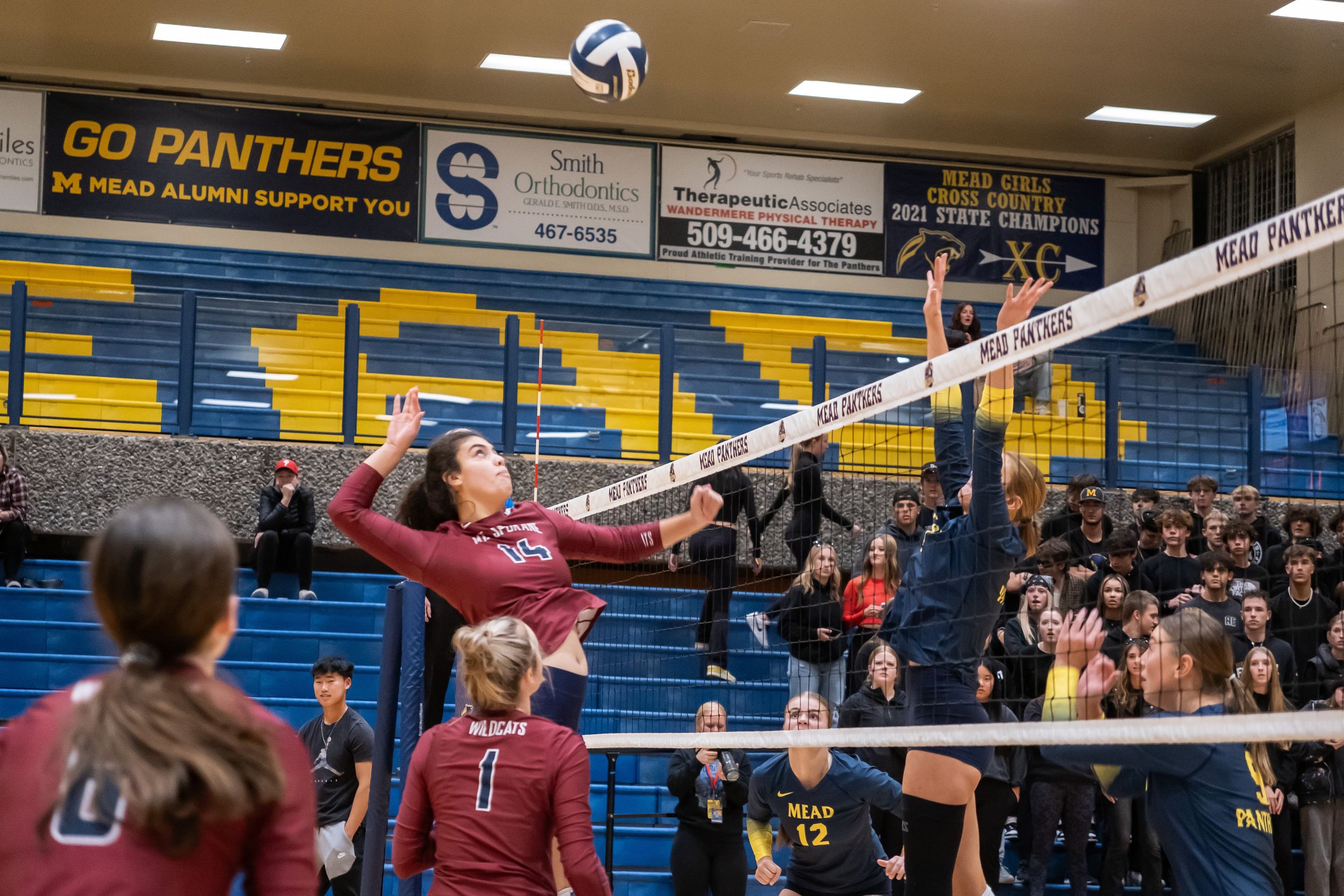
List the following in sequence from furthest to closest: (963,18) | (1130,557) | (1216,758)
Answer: (963,18)
(1130,557)
(1216,758)

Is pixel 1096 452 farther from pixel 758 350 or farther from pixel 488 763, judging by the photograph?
pixel 488 763

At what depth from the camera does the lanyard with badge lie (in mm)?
8375

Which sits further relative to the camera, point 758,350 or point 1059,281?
point 1059,281

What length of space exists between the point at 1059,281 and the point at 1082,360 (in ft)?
19.9

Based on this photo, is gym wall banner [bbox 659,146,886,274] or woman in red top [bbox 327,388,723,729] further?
gym wall banner [bbox 659,146,886,274]

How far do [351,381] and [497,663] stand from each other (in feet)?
30.0

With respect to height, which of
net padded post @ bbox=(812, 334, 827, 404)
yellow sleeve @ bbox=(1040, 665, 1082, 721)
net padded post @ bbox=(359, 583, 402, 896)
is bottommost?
net padded post @ bbox=(359, 583, 402, 896)

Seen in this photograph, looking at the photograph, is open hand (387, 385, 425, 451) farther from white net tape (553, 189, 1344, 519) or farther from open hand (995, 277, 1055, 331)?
open hand (995, 277, 1055, 331)

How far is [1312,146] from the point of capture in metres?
17.6

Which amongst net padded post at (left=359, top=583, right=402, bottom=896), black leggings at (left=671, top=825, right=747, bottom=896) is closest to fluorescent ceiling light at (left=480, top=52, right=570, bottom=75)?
black leggings at (left=671, top=825, right=747, bottom=896)

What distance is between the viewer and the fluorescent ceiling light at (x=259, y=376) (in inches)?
489

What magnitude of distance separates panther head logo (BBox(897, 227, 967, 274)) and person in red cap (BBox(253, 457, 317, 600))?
962cm

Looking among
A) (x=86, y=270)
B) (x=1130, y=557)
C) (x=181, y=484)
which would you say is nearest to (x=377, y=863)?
(x=1130, y=557)

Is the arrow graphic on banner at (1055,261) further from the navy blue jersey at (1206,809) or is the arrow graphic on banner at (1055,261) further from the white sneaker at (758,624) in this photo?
the navy blue jersey at (1206,809)
